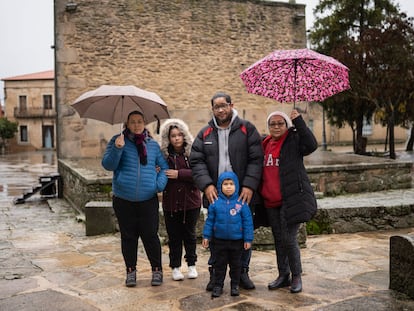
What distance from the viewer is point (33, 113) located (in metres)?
53.8

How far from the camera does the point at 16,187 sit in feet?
53.9

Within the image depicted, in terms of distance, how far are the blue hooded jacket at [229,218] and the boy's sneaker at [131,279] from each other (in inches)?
35.8

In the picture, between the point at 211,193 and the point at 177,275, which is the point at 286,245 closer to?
the point at 211,193

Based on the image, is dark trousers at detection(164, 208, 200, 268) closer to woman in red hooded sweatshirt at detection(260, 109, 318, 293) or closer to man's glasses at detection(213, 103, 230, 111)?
woman in red hooded sweatshirt at detection(260, 109, 318, 293)

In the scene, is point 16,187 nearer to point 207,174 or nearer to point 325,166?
point 325,166

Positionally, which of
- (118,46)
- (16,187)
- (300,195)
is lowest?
(16,187)

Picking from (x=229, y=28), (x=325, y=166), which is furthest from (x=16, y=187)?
(x=325, y=166)

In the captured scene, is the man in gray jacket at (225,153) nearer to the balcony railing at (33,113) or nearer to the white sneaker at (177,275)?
the white sneaker at (177,275)

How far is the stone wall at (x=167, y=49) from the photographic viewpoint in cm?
1385

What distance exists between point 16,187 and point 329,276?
13794 millimetres

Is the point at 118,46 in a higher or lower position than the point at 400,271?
higher

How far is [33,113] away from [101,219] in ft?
164

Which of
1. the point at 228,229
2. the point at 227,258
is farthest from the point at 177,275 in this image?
the point at 228,229

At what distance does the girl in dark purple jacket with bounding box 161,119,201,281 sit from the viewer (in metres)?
4.72
